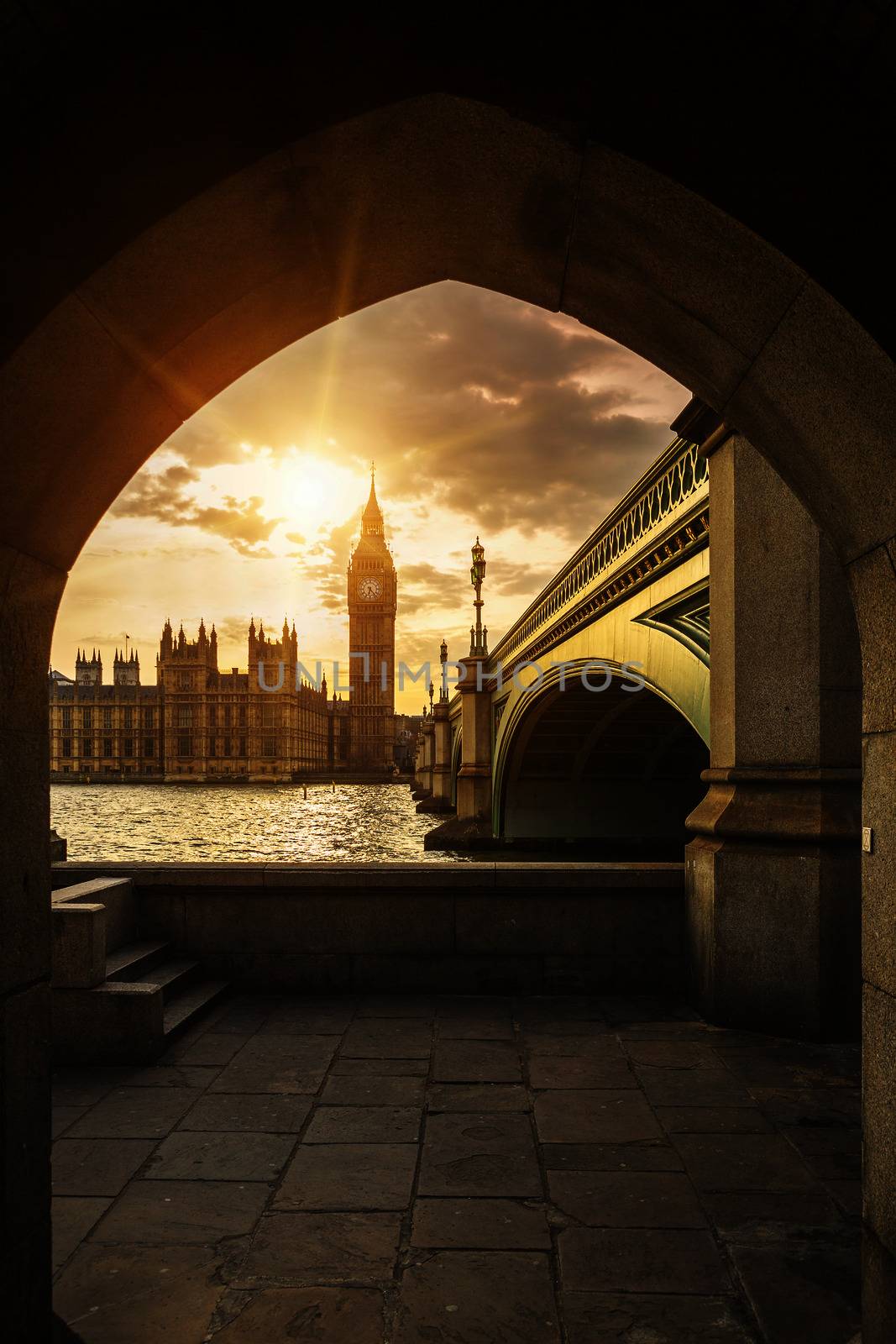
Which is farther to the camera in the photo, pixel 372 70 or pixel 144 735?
pixel 144 735

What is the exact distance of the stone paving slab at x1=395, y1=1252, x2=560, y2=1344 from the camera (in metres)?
2.50

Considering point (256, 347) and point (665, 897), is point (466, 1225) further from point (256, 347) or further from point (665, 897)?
point (665, 897)

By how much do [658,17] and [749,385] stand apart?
2.86 feet

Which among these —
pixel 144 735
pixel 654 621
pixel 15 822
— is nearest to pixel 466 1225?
pixel 15 822

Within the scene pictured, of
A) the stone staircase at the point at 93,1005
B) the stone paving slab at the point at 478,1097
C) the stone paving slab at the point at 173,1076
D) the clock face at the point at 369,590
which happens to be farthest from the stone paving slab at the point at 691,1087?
the clock face at the point at 369,590

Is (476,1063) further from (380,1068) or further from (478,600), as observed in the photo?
(478,600)

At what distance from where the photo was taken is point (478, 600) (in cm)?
3034

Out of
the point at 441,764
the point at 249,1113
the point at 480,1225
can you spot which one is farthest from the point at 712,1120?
the point at 441,764

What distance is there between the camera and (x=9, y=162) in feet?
6.22

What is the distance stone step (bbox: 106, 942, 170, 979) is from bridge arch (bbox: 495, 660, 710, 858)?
17450mm

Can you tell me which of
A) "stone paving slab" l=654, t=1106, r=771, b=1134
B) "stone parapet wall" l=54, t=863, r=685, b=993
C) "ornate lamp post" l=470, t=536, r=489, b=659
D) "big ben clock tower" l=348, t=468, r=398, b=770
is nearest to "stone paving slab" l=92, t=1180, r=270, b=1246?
"stone paving slab" l=654, t=1106, r=771, b=1134

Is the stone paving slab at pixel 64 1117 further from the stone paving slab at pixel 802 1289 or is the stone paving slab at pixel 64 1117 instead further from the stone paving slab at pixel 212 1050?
the stone paving slab at pixel 802 1289

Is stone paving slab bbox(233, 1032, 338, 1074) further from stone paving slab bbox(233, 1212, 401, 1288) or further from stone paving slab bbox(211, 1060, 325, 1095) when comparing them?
stone paving slab bbox(233, 1212, 401, 1288)

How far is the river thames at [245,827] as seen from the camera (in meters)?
34.3
